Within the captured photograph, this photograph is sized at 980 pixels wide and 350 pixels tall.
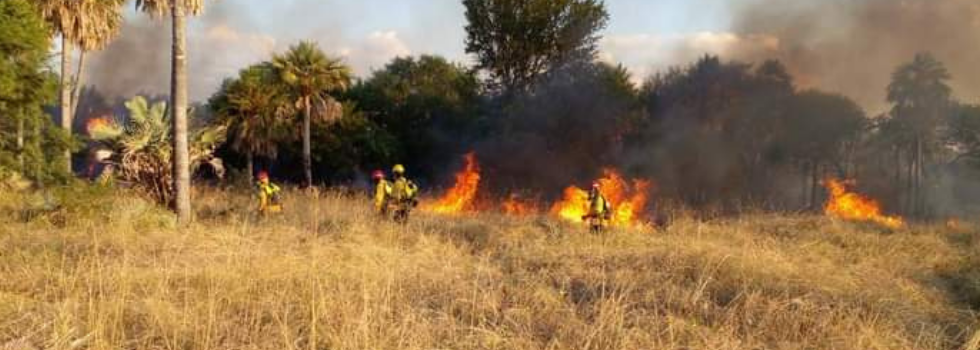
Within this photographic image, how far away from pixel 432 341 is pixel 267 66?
1060 inches

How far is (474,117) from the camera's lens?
35.8 m

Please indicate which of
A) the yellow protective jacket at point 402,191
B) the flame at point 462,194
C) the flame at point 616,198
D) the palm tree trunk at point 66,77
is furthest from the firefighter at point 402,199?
the palm tree trunk at point 66,77

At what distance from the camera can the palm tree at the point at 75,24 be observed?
20.6 m

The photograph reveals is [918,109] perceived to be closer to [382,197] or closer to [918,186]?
[918,186]

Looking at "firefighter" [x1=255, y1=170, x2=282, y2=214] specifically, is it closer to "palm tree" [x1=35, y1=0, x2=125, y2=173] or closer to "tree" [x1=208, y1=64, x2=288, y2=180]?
"palm tree" [x1=35, y1=0, x2=125, y2=173]

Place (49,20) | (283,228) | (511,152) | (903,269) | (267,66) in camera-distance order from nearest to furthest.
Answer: (903,269)
(283,228)
(49,20)
(267,66)
(511,152)

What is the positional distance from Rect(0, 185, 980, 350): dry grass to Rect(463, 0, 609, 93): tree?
76.6 ft

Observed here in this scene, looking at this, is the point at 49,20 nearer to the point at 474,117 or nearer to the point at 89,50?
the point at 89,50

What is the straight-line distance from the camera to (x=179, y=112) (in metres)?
12.5

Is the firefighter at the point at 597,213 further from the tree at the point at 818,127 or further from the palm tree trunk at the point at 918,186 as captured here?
the palm tree trunk at the point at 918,186

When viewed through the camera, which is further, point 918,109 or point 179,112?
point 918,109

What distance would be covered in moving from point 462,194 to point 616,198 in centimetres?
603

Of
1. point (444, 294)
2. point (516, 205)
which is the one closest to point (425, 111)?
point (516, 205)

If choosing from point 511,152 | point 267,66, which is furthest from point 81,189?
point 511,152
